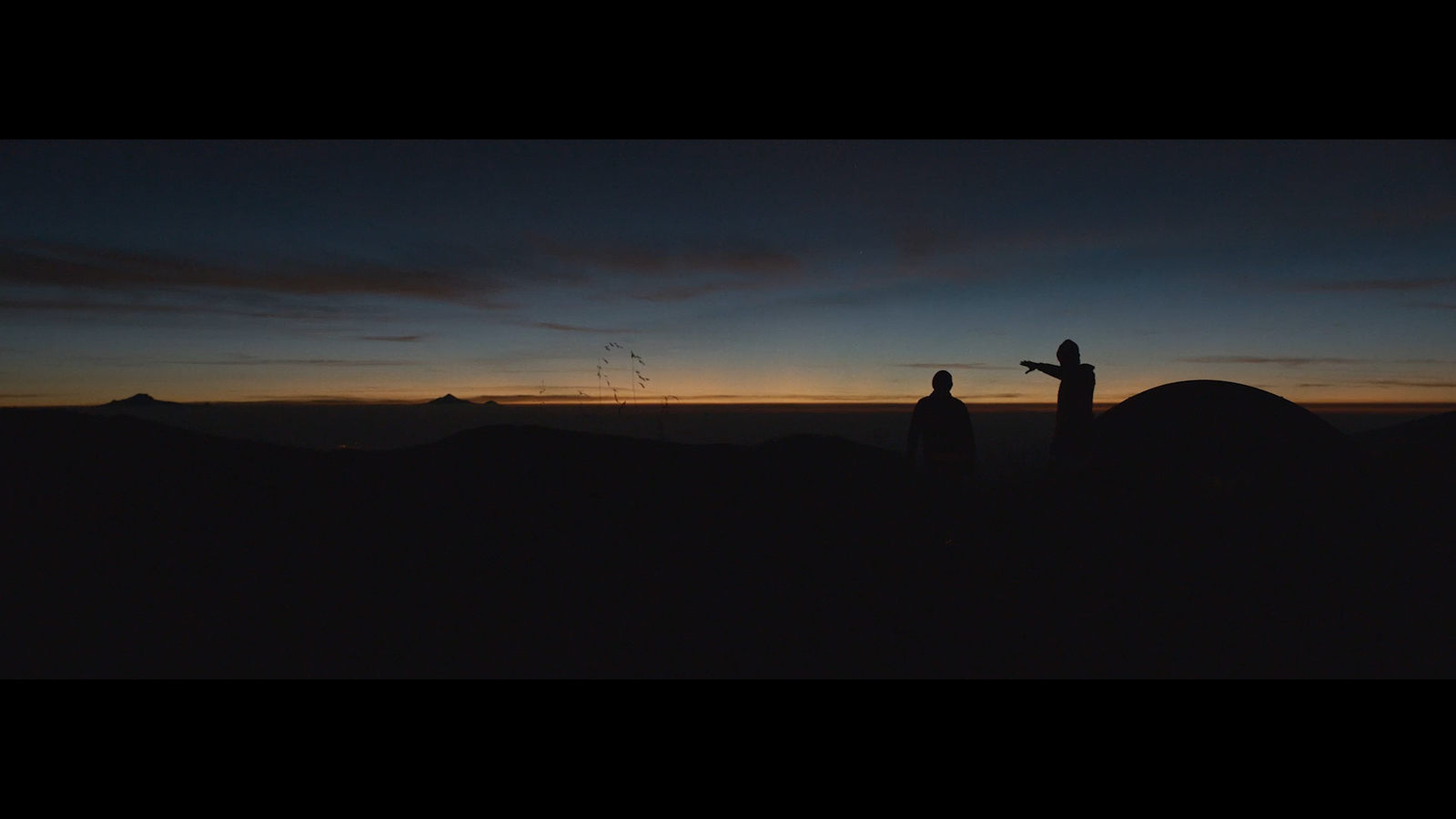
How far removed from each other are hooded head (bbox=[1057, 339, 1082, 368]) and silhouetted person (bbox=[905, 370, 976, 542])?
5.02 feet

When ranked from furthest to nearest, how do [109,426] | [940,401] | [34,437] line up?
1. [109,426]
2. [34,437]
3. [940,401]

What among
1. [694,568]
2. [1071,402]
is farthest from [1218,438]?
[694,568]

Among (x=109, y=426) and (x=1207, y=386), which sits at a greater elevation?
(x=1207, y=386)

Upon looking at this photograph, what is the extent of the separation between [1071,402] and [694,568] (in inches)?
213

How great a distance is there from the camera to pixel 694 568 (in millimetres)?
8758

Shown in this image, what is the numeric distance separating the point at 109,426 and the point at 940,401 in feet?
53.4

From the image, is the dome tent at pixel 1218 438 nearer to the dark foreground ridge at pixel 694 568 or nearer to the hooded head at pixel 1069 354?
the dark foreground ridge at pixel 694 568

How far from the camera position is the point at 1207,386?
11750mm

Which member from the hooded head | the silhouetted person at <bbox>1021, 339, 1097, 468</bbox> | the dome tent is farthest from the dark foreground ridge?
the hooded head

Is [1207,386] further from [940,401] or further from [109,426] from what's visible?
[109,426]

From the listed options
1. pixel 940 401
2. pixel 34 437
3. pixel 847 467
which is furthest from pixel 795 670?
pixel 34 437

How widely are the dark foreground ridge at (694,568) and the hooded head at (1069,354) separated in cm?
176

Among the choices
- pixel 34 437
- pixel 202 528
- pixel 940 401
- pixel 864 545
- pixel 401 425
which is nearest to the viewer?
pixel 940 401
